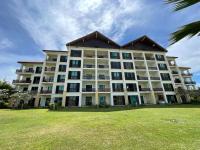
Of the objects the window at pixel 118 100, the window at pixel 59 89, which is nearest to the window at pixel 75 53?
the window at pixel 59 89

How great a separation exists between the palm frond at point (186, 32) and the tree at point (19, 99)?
3315cm

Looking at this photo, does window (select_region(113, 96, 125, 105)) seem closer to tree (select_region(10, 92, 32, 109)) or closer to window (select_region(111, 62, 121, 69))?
window (select_region(111, 62, 121, 69))

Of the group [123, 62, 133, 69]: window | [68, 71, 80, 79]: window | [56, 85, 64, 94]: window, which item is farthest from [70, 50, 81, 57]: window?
[123, 62, 133, 69]: window

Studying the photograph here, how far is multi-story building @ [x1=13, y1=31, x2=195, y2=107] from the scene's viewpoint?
112ft

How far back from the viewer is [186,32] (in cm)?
221

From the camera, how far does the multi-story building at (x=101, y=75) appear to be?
112 ft

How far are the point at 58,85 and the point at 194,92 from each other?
35269 millimetres

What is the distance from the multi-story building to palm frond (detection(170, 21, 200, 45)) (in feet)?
100

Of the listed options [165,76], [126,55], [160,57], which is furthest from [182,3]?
[160,57]

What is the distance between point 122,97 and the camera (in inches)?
1355

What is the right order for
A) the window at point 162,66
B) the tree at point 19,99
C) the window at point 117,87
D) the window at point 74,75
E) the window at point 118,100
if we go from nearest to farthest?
the tree at point 19,99 → the window at point 74,75 → the window at point 118,100 → the window at point 117,87 → the window at point 162,66

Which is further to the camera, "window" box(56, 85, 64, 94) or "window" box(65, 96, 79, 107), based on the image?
"window" box(56, 85, 64, 94)

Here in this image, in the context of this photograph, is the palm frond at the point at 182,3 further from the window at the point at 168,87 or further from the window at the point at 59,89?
the window at the point at 168,87

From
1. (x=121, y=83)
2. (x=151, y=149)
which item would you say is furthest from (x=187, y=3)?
(x=121, y=83)
